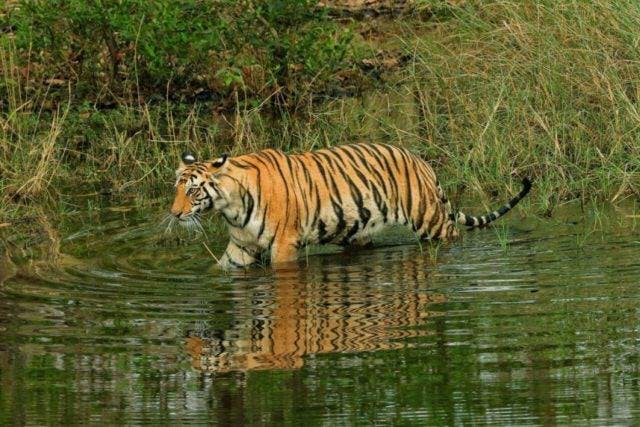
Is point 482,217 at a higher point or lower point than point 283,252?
higher

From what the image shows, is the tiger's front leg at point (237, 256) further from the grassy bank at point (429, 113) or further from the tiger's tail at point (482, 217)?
the grassy bank at point (429, 113)

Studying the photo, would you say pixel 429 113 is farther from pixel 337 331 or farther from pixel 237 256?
pixel 337 331

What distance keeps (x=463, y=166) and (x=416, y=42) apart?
1472mm

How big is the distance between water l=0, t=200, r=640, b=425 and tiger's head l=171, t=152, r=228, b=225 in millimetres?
313

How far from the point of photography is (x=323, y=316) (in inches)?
261

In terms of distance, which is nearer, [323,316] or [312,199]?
[323,316]

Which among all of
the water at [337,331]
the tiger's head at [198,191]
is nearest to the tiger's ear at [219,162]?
the tiger's head at [198,191]

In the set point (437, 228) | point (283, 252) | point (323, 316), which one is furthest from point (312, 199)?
point (323, 316)

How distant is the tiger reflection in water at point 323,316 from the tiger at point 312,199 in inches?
10.2

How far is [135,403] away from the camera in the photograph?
5.15 m

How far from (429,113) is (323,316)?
13.7 feet

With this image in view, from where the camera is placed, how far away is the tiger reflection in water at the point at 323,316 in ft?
19.3

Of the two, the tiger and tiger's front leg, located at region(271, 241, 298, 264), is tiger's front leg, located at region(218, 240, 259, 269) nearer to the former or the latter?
the tiger

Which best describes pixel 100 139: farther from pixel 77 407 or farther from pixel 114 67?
pixel 77 407
